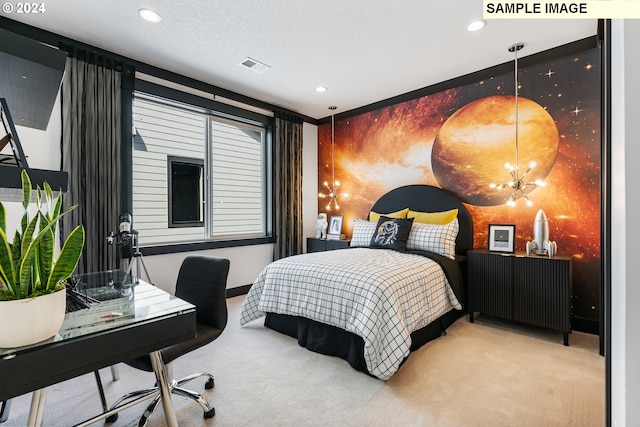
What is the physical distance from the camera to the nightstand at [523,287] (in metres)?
2.62

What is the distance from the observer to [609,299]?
0.68 meters

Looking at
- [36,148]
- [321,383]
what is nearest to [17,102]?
[36,148]

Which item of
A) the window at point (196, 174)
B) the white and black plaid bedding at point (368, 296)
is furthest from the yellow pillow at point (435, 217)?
the window at point (196, 174)

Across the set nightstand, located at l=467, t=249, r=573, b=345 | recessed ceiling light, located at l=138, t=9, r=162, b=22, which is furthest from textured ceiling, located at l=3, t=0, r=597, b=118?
nightstand, located at l=467, t=249, r=573, b=345

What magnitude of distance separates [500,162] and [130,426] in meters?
3.91

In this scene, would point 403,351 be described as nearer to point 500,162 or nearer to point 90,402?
point 90,402

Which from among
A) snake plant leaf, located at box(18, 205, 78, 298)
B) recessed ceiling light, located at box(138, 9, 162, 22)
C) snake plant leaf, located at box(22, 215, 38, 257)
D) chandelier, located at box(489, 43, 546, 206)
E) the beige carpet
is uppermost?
recessed ceiling light, located at box(138, 9, 162, 22)

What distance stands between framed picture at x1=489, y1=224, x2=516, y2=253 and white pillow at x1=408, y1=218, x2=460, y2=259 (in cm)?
36

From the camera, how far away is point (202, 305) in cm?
191

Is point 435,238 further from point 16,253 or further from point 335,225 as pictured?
point 16,253

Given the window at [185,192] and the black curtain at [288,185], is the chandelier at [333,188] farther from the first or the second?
the window at [185,192]

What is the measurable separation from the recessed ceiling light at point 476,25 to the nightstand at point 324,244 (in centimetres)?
282

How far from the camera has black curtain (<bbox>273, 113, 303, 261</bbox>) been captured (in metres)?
4.57

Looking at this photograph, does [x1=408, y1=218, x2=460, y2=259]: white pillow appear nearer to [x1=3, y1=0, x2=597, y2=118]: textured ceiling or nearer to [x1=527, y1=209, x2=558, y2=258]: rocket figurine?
[x1=527, y1=209, x2=558, y2=258]: rocket figurine
